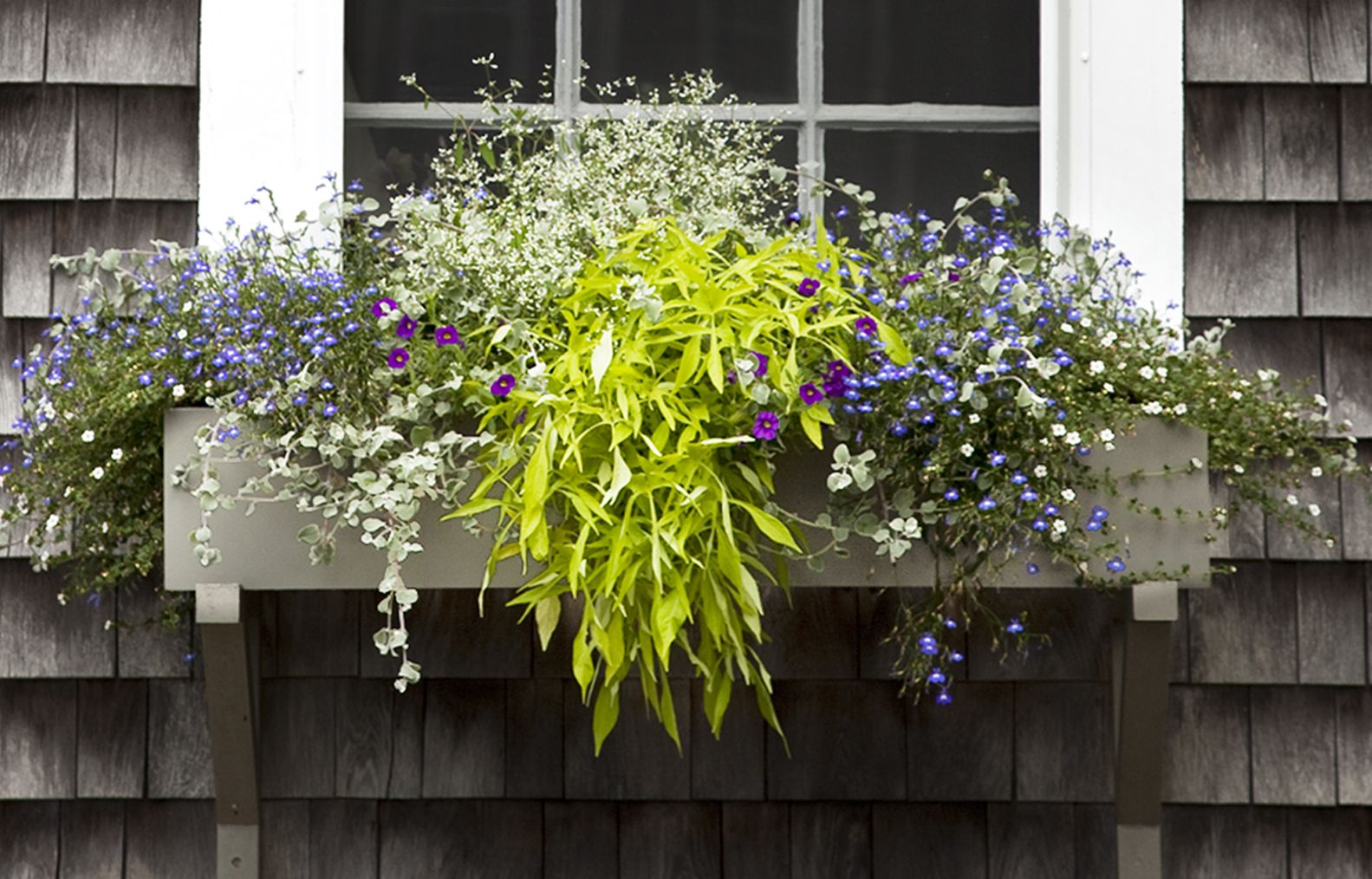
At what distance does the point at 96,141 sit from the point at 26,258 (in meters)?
0.22

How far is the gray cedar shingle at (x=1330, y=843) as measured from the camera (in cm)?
243

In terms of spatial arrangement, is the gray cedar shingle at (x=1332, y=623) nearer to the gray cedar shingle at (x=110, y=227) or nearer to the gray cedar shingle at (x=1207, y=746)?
the gray cedar shingle at (x=1207, y=746)

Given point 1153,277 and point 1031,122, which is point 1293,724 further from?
point 1031,122

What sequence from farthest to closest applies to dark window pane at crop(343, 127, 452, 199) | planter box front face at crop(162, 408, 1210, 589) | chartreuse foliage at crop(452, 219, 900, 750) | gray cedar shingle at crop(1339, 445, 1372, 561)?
dark window pane at crop(343, 127, 452, 199), gray cedar shingle at crop(1339, 445, 1372, 561), planter box front face at crop(162, 408, 1210, 589), chartreuse foliage at crop(452, 219, 900, 750)

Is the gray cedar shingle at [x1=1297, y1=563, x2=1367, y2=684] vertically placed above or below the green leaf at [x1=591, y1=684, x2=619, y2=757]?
above

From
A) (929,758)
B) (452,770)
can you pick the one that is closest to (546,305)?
(452,770)

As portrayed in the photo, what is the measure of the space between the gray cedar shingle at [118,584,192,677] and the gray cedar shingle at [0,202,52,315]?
459mm

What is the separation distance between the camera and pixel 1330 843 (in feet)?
8.00

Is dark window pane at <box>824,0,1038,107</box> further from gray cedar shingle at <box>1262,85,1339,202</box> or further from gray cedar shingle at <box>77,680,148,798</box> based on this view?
gray cedar shingle at <box>77,680,148,798</box>

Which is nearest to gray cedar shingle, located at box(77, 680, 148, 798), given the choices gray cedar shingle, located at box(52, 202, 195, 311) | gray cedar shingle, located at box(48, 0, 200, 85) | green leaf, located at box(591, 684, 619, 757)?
gray cedar shingle, located at box(52, 202, 195, 311)

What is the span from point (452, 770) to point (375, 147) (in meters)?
1.06

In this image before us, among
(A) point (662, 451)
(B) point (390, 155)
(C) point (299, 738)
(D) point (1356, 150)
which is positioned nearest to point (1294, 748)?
(D) point (1356, 150)

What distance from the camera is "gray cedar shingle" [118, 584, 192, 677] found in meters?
2.42

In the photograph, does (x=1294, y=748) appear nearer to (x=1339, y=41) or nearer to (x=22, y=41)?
(x=1339, y=41)
